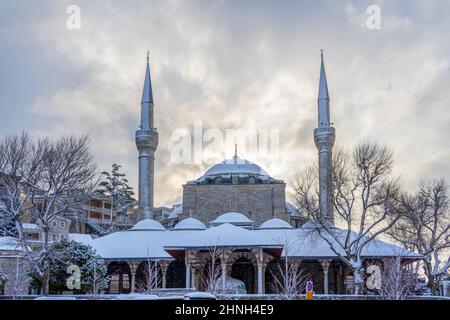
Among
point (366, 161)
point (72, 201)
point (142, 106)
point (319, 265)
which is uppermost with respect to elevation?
point (142, 106)

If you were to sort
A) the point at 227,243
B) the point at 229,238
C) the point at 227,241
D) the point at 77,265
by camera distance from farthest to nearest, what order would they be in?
the point at 229,238
the point at 227,241
the point at 227,243
the point at 77,265

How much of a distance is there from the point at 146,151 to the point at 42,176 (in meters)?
17.0

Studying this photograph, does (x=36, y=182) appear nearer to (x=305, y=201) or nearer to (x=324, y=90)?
(x=305, y=201)

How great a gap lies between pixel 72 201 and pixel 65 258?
2.77 metres

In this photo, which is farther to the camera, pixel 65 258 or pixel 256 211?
pixel 256 211

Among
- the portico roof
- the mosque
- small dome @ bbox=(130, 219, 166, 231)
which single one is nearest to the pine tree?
the mosque

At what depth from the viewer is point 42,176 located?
67.6ft

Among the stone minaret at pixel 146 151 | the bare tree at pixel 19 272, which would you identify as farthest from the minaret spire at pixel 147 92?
the bare tree at pixel 19 272

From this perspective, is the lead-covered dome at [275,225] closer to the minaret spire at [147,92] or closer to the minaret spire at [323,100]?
the minaret spire at [323,100]

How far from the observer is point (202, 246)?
25.6 metres

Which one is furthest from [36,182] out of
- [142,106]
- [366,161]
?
[142,106]

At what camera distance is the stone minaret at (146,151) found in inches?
1469

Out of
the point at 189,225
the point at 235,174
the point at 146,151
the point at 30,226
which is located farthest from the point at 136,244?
the point at 235,174

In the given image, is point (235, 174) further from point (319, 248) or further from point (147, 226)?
point (319, 248)
